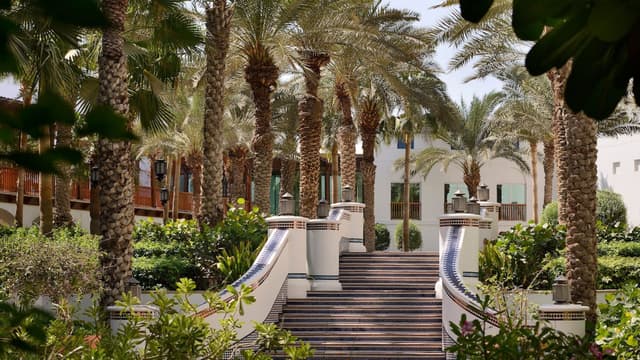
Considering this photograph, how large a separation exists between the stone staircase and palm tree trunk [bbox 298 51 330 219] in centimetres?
639

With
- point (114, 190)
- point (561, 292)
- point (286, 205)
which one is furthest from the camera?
point (286, 205)

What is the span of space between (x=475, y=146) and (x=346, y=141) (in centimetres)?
1594

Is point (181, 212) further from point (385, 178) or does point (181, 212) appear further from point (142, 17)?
point (142, 17)

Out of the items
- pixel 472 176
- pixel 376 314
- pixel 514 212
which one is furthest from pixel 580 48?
pixel 514 212

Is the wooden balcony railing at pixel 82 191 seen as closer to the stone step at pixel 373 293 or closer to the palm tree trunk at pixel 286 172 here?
the palm tree trunk at pixel 286 172

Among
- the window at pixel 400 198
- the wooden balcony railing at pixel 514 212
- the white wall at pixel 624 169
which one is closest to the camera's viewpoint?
the white wall at pixel 624 169

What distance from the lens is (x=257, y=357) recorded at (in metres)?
7.20

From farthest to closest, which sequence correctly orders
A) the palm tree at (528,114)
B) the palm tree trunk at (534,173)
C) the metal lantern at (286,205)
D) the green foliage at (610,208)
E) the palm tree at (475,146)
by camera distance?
the palm tree at (475,146), the palm tree trunk at (534,173), the palm tree at (528,114), the green foliage at (610,208), the metal lantern at (286,205)

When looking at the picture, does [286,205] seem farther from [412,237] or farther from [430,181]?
[430,181]

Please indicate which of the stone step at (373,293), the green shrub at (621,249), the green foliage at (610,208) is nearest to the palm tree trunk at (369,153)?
the green foliage at (610,208)

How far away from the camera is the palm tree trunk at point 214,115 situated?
21375mm

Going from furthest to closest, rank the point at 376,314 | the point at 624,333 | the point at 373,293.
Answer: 1. the point at 373,293
2. the point at 376,314
3. the point at 624,333

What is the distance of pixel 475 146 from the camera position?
4719 cm

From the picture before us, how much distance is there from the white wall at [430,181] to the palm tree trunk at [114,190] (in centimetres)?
3515
